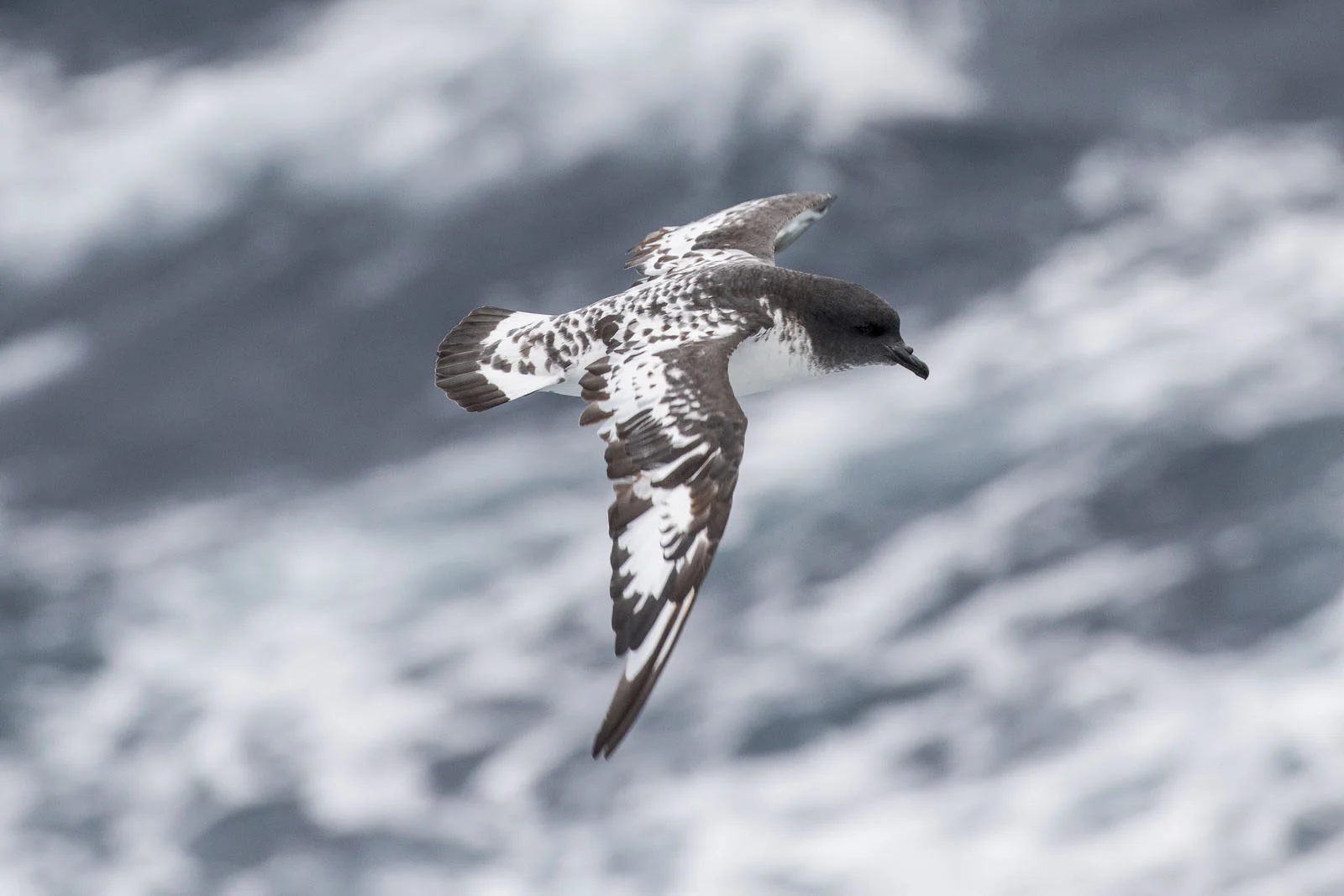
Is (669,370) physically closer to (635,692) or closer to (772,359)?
(772,359)

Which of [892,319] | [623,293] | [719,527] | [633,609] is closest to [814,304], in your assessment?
[892,319]

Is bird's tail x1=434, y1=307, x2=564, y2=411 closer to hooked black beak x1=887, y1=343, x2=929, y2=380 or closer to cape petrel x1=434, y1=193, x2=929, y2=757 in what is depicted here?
cape petrel x1=434, y1=193, x2=929, y2=757

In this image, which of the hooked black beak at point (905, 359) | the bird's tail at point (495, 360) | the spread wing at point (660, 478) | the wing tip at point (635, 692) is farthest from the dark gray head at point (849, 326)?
the wing tip at point (635, 692)

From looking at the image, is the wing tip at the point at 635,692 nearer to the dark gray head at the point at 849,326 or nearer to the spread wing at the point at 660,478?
the spread wing at the point at 660,478

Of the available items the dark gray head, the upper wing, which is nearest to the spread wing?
the dark gray head

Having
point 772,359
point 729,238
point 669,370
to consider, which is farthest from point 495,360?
point 729,238
